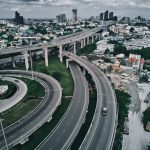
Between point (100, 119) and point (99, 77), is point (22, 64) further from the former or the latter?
point (100, 119)

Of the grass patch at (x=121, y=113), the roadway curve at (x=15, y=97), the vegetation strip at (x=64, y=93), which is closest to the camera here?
the vegetation strip at (x=64, y=93)

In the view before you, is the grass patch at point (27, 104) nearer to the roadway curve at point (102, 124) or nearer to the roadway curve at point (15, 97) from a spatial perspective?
the roadway curve at point (15, 97)

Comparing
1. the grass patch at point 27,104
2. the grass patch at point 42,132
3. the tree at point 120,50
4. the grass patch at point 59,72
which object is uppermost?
the tree at point 120,50

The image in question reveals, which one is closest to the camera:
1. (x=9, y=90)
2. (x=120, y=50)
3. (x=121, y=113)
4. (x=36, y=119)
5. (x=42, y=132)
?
(x=42, y=132)

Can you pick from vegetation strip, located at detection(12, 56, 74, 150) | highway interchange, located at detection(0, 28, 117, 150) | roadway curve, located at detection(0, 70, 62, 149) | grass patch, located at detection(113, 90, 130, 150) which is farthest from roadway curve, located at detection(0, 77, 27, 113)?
grass patch, located at detection(113, 90, 130, 150)

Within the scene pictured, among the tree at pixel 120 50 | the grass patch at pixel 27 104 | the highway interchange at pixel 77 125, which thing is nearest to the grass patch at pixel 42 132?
the highway interchange at pixel 77 125

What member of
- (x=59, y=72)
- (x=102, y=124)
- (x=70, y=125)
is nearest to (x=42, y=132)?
(x=70, y=125)

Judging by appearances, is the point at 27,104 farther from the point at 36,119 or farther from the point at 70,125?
the point at 70,125
